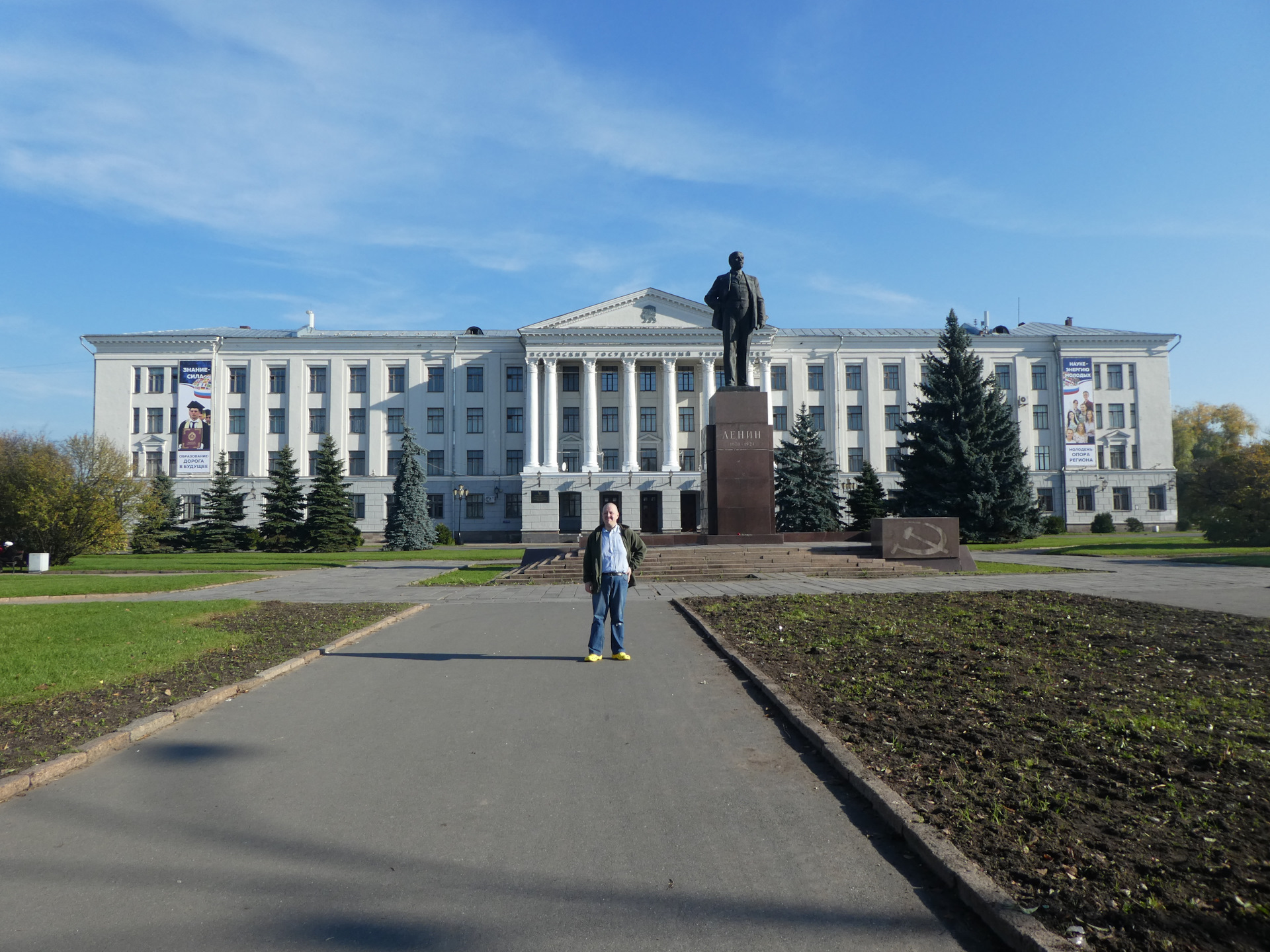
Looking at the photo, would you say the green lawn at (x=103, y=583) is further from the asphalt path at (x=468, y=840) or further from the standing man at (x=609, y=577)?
the asphalt path at (x=468, y=840)

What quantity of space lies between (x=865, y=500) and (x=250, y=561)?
31918 millimetres

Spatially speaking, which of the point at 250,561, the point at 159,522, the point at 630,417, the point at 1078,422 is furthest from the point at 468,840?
the point at 1078,422

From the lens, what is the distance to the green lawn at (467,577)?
2041 centimetres

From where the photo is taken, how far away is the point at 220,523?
4716 cm

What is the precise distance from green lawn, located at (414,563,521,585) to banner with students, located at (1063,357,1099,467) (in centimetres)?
4856

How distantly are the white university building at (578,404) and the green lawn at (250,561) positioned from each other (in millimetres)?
13958

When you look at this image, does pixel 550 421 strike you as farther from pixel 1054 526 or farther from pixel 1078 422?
pixel 1078 422

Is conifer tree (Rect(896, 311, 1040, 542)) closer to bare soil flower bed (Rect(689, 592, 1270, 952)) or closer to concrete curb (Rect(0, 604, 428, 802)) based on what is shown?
bare soil flower bed (Rect(689, 592, 1270, 952))

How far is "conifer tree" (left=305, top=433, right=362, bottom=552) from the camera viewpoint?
45594mm

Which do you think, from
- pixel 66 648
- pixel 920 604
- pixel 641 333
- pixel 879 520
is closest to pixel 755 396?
pixel 879 520

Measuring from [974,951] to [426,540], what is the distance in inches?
1815

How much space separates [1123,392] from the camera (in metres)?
61.1

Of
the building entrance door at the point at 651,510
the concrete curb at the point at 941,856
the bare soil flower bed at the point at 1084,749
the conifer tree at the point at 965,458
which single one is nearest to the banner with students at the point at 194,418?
the building entrance door at the point at 651,510

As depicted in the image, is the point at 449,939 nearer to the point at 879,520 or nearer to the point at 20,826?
the point at 20,826
